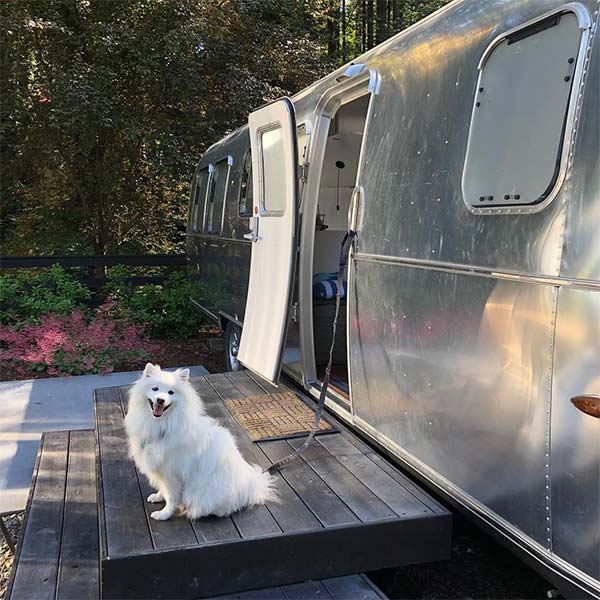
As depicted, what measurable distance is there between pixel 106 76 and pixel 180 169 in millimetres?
1926

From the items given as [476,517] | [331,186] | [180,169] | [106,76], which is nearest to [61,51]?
[106,76]

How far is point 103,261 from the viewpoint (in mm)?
10125

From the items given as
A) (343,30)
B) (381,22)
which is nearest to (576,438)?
(343,30)

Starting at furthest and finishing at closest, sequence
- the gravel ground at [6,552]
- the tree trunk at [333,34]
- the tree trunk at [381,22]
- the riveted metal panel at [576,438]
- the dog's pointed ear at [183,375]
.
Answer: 1. the tree trunk at [381,22]
2. the tree trunk at [333,34]
3. the gravel ground at [6,552]
4. the dog's pointed ear at [183,375]
5. the riveted metal panel at [576,438]

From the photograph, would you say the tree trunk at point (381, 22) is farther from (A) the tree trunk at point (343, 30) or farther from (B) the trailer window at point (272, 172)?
(B) the trailer window at point (272, 172)

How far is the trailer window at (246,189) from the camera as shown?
595 cm

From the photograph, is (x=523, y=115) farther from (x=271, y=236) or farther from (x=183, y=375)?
(x=271, y=236)

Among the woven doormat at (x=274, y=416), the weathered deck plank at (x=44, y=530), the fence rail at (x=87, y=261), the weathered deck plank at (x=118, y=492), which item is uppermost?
the fence rail at (x=87, y=261)

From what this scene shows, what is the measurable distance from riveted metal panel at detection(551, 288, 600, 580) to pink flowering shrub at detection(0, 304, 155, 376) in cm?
593

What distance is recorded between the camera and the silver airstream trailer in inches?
81.5

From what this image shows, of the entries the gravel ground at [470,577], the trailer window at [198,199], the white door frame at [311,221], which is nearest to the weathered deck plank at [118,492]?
the gravel ground at [470,577]

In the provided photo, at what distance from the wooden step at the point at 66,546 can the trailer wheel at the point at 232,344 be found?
2.51 meters

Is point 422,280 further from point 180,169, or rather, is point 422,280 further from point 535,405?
point 180,169

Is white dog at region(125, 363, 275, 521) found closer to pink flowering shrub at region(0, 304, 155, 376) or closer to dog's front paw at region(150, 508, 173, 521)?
dog's front paw at region(150, 508, 173, 521)
